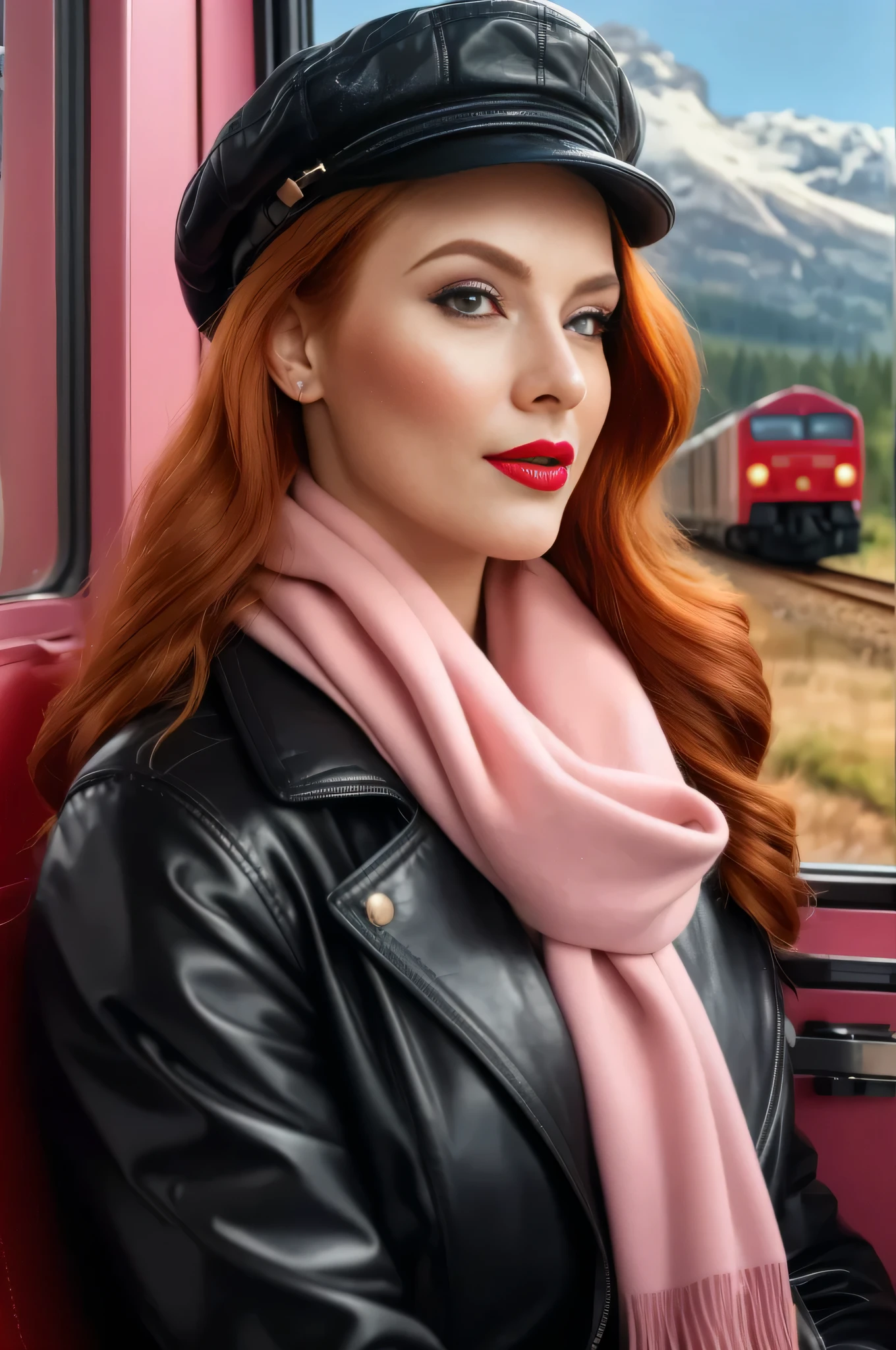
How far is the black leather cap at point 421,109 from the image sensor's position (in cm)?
107

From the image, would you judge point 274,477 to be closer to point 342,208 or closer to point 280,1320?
point 342,208

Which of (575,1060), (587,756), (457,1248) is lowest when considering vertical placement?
(457,1248)

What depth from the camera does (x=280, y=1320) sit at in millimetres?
878

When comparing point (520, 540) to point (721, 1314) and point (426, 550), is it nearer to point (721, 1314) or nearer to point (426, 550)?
point (426, 550)

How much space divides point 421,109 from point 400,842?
0.70 m

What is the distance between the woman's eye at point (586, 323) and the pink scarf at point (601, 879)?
0.32 m

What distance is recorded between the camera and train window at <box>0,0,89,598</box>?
150 cm

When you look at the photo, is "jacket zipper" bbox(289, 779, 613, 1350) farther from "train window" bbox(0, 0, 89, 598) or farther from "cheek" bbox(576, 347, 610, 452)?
"train window" bbox(0, 0, 89, 598)

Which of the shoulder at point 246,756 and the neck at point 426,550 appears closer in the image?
the shoulder at point 246,756

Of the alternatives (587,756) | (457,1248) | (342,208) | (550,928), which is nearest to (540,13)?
(342,208)

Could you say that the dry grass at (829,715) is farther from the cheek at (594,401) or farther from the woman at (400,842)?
the cheek at (594,401)

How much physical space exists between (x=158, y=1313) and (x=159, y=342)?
130cm

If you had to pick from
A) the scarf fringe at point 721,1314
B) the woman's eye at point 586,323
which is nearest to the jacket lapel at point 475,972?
the scarf fringe at point 721,1314

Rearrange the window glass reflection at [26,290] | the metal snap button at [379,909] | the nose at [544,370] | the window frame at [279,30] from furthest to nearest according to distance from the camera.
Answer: the window frame at [279,30] < the window glass reflection at [26,290] < the nose at [544,370] < the metal snap button at [379,909]
